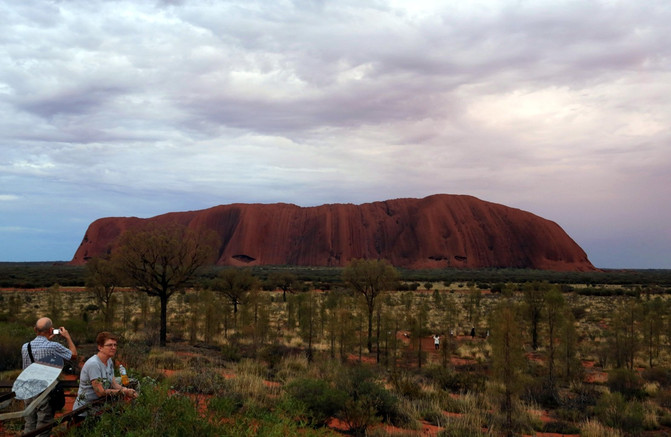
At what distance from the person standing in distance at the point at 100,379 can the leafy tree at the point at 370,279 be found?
15.5m

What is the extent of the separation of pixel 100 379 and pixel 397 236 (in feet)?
369

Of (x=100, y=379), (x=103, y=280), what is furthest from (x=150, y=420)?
(x=103, y=280)

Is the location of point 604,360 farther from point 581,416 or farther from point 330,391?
point 330,391

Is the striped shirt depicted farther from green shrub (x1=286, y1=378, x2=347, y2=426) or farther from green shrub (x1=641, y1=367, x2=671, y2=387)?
green shrub (x1=641, y1=367, x2=671, y2=387)

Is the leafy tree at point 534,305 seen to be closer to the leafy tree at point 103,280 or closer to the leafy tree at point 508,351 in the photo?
the leafy tree at point 508,351

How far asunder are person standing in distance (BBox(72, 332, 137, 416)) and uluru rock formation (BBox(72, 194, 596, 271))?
102 metres

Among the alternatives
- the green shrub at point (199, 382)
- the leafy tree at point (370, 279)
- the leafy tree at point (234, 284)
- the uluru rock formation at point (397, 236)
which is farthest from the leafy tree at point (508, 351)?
the uluru rock formation at point (397, 236)

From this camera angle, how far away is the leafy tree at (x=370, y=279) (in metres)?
20.4

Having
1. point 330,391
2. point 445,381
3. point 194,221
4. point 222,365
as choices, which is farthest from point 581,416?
point 194,221

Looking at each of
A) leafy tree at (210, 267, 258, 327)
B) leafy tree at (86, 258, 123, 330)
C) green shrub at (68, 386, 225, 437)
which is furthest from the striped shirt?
leafy tree at (210, 267, 258, 327)

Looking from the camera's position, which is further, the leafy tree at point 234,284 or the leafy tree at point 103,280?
the leafy tree at point 234,284

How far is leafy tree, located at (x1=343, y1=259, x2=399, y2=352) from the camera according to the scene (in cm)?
2038

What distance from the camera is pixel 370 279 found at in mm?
20375

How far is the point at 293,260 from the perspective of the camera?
117 m
